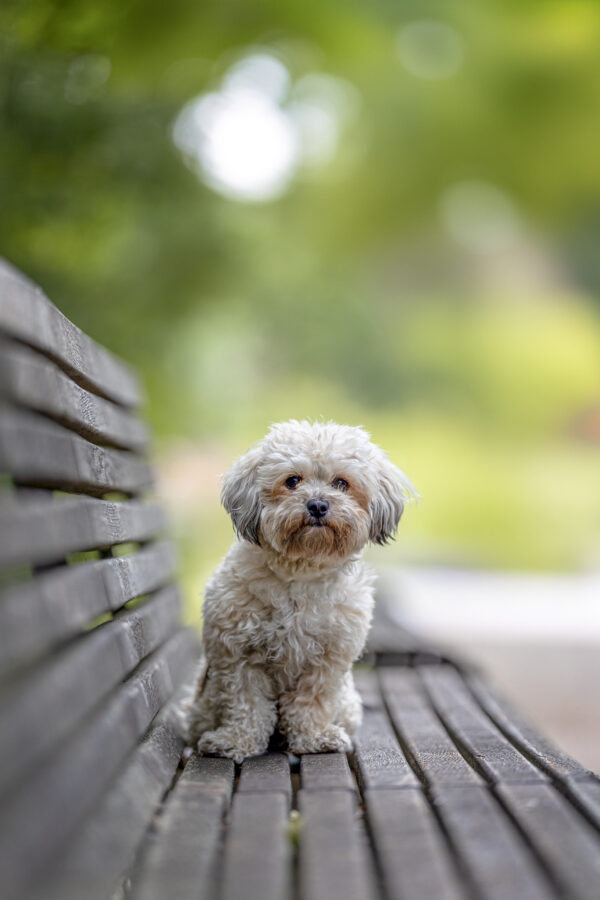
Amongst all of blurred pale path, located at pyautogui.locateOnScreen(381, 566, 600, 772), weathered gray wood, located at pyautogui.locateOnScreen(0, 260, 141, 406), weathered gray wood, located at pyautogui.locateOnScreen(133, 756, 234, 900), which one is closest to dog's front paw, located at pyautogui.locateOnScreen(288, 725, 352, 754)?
weathered gray wood, located at pyautogui.locateOnScreen(133, 756, 234, 900)

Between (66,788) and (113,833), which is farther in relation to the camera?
(113,833)

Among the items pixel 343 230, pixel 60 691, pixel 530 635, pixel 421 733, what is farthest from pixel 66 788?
pixel 343 230

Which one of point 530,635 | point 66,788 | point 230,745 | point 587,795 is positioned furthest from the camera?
point 530,635

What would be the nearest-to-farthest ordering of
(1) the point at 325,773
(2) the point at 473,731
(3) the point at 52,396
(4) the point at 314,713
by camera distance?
(3) the point at 52,396 < (1) the point at 325,773 < (4) the point at 314,713 < (2) the point at 473,731

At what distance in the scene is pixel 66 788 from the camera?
142 centimetres

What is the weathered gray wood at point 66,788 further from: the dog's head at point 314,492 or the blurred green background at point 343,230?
the blurred green background at point 343,230

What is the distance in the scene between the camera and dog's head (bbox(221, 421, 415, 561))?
2279 millimetres

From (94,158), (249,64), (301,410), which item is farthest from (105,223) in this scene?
(301,410)

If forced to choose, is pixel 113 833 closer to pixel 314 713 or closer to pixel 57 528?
pixel 57 528

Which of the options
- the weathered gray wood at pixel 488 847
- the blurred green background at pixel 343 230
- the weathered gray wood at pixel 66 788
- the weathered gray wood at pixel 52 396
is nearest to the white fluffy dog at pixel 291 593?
the weathered gray wood at pixel 66 788

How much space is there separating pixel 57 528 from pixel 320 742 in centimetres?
98

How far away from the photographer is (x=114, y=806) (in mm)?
1608

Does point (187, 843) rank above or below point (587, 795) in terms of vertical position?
above

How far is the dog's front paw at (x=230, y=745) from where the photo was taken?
7.39 ft
